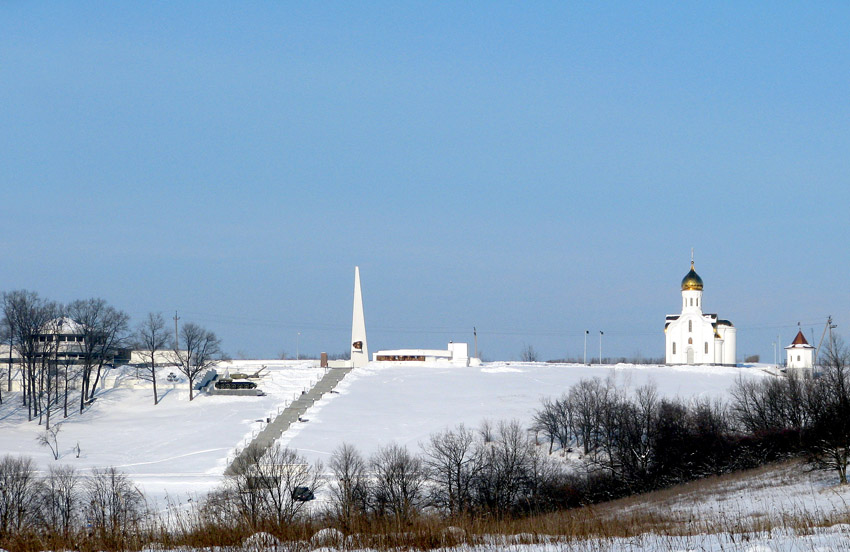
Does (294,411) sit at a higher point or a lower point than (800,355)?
lower

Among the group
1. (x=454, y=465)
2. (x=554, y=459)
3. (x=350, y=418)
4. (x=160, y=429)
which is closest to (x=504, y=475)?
(x=454, y=465)

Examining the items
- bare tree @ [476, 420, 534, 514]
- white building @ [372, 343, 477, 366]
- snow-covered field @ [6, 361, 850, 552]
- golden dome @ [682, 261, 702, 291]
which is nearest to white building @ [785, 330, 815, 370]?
snow-covered field @ [6, 361, 850, 552]

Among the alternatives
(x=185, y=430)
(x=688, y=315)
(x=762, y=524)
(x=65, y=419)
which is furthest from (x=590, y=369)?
(x=762, y=524)

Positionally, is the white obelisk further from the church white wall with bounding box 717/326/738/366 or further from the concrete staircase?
the church white wall with bounding box 717/326/738/366

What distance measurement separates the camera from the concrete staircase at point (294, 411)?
51078mm

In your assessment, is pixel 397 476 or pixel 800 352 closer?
pixel 397 476

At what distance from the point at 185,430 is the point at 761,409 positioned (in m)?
36.8

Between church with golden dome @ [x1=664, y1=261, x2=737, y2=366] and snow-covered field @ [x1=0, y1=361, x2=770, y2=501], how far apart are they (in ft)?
37.7

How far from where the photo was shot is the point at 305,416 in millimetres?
60125

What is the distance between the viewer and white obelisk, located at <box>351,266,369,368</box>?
84.2 metres

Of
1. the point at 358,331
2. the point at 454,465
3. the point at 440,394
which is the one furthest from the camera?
the point at 358,331

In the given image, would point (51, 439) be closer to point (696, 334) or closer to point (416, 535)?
point (416, 535)

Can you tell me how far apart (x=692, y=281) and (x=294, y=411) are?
5547 cm

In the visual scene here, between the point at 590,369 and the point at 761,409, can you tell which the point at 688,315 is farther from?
the point at 761,409
